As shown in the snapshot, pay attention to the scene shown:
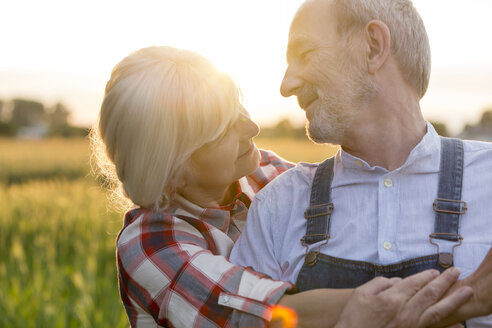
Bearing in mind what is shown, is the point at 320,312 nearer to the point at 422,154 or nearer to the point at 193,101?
the point at 422,154

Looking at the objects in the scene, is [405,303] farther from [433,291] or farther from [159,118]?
[159,118]

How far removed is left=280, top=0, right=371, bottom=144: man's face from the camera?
8.00 feet

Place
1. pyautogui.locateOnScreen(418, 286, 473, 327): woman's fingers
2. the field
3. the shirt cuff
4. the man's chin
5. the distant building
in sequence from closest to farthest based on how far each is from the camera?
pyautogui.locateOnScreen(418, 286, 473, 327): woman's fingers < the shirt cuff < the man's chin < the field < the distant building

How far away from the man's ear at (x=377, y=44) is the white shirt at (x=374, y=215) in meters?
0.36

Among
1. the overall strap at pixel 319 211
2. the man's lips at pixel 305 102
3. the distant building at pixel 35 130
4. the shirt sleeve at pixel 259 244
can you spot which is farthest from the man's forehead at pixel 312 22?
the distant building at pixel 35 130

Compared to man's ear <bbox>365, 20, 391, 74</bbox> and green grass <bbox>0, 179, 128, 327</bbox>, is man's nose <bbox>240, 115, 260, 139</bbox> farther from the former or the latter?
green grass <bbox>0, 179, 128, 327</bbox>

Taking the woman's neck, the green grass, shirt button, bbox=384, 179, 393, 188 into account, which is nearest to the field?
the green grass

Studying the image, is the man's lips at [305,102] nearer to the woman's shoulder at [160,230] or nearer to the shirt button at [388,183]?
the shirt button at [388,183]

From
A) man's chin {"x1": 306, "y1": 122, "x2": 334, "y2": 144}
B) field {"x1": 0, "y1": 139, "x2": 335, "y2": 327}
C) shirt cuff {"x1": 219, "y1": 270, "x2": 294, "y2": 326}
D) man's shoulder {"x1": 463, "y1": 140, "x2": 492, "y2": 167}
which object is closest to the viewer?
shirt cuff {"x1": 219, "y1": 270, "x2": 294, "y2": 326}

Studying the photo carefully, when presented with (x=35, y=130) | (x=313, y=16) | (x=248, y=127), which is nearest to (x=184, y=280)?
(x=248, y=127)

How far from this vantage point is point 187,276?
6.99ft

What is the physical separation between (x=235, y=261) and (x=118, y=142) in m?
0.70

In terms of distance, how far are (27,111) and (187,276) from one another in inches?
3598

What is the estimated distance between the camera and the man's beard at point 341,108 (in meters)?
2.43
